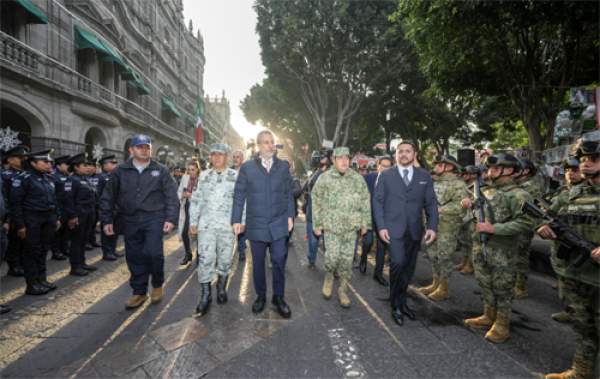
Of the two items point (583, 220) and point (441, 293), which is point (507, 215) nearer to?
point (583, 220)

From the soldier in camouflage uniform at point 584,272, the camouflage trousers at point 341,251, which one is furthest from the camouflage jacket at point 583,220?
the camouflage trousers at point 341,251

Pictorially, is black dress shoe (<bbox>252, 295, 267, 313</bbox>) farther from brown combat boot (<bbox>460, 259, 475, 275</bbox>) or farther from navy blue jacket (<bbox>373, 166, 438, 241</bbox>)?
brown combat boot (<bbox>460, 259, 475, 275</bbox>)

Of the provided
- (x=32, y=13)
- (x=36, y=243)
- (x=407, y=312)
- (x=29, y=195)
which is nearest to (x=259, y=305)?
(x=407, y=312)

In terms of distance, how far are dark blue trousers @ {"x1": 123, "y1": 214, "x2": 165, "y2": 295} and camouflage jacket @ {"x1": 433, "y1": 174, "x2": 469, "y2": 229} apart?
170 inches

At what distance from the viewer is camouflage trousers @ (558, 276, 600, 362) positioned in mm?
2426

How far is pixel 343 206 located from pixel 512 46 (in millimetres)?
10750

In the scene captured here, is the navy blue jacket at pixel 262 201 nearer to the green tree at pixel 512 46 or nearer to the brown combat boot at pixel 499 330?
the brown combat boot at pixel 499 330

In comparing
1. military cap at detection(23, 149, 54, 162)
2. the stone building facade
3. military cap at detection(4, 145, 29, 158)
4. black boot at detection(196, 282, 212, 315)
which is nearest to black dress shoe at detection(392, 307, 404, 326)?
black boot at detection(196, 282, 212, 315)

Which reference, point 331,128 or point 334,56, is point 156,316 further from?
point 331,128

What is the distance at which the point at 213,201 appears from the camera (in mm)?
3967

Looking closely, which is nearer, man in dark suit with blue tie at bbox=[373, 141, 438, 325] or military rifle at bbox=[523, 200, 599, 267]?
military rifle at bbox=[523, 200, 599, 267]

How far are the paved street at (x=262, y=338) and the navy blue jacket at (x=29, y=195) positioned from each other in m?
1.23

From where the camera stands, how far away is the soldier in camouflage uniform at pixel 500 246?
3.07 metres

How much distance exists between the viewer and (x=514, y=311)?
3.91 metres
